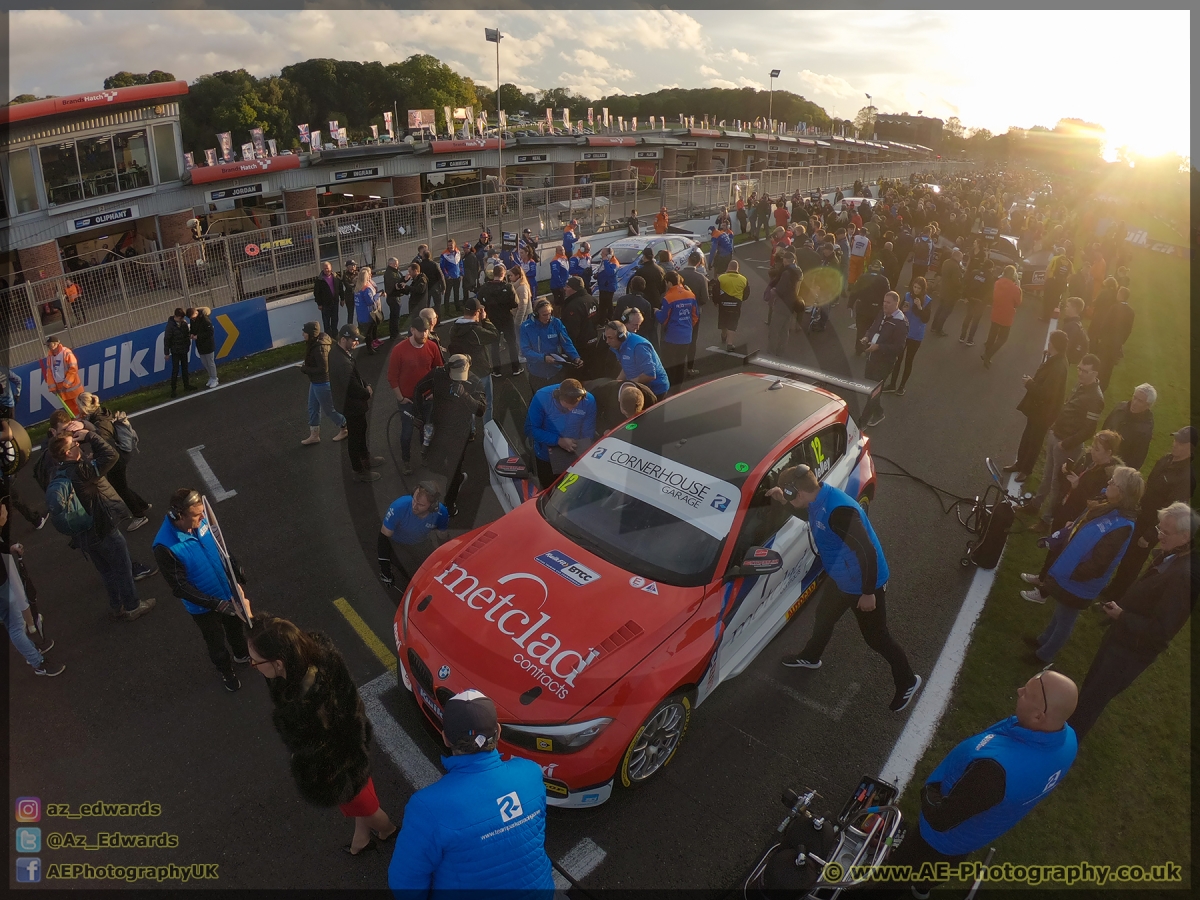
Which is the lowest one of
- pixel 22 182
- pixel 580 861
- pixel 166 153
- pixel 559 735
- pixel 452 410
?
pixel 580 861

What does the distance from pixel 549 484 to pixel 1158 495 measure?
5655 mm

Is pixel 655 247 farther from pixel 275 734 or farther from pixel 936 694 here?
pixel 275 734

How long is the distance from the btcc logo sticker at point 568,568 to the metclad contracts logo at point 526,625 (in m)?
0.16

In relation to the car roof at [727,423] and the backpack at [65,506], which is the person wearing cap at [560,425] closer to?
the car roof at [727,423]

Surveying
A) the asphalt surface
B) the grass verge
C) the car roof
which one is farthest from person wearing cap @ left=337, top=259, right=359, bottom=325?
the grass verge

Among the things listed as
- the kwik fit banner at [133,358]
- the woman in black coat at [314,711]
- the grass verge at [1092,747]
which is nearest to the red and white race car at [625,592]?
the woman in black coat at [314,711]

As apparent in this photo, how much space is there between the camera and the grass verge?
4293 mm

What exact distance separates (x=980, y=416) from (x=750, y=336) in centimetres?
486

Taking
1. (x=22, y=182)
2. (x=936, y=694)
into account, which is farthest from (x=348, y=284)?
(x=22, y=182)

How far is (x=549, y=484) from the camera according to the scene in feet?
22.2

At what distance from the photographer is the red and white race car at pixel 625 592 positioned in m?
4.09

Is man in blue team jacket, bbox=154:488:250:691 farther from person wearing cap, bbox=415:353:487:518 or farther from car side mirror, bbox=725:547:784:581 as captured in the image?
car side mirror, bbox=725:547:784:581

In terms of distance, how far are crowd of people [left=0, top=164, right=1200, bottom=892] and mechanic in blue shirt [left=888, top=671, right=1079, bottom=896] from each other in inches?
0.4

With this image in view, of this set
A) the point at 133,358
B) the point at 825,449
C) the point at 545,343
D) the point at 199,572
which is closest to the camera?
the point at 199,572
